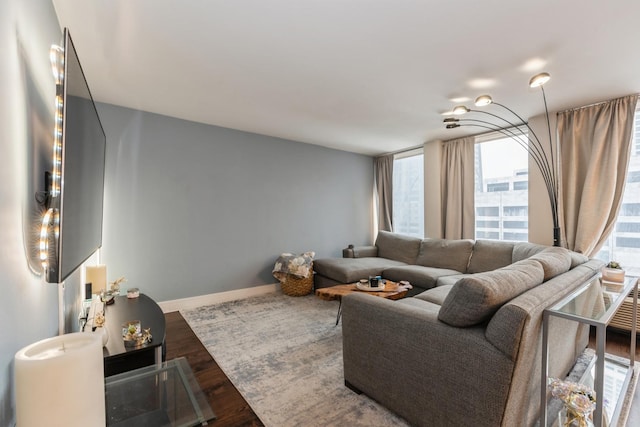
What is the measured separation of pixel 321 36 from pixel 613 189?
3.27m

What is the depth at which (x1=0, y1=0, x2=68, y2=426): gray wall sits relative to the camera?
783mm

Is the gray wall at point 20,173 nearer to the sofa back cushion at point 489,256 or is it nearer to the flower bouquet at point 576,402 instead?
the flower bouquet at point 576,402

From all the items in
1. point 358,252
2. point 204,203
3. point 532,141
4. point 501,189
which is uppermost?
point 532,141

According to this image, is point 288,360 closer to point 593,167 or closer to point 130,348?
point 130,348

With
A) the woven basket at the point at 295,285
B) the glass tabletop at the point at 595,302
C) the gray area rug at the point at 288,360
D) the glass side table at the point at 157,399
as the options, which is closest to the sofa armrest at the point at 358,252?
the woven basket at the point at 295,285

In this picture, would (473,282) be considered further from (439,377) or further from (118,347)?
(118,347)

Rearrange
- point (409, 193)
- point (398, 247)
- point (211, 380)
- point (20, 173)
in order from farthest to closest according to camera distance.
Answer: point (409, 193) < point (398, 247) < point (211, 380) < point (20, 173)

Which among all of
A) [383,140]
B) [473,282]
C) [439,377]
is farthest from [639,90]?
[439,377]

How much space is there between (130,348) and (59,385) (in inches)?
40.3

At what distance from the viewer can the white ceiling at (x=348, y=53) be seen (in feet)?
5.37

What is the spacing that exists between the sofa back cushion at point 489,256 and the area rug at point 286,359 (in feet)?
6.27

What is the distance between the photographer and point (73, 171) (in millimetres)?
1089

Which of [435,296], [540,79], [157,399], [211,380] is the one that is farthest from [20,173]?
[540,79]

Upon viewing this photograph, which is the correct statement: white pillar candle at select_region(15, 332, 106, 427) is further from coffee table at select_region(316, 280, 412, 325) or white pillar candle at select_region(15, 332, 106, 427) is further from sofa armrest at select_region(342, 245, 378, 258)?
sofa armrest at select_region(342, 245, 378, 258)
